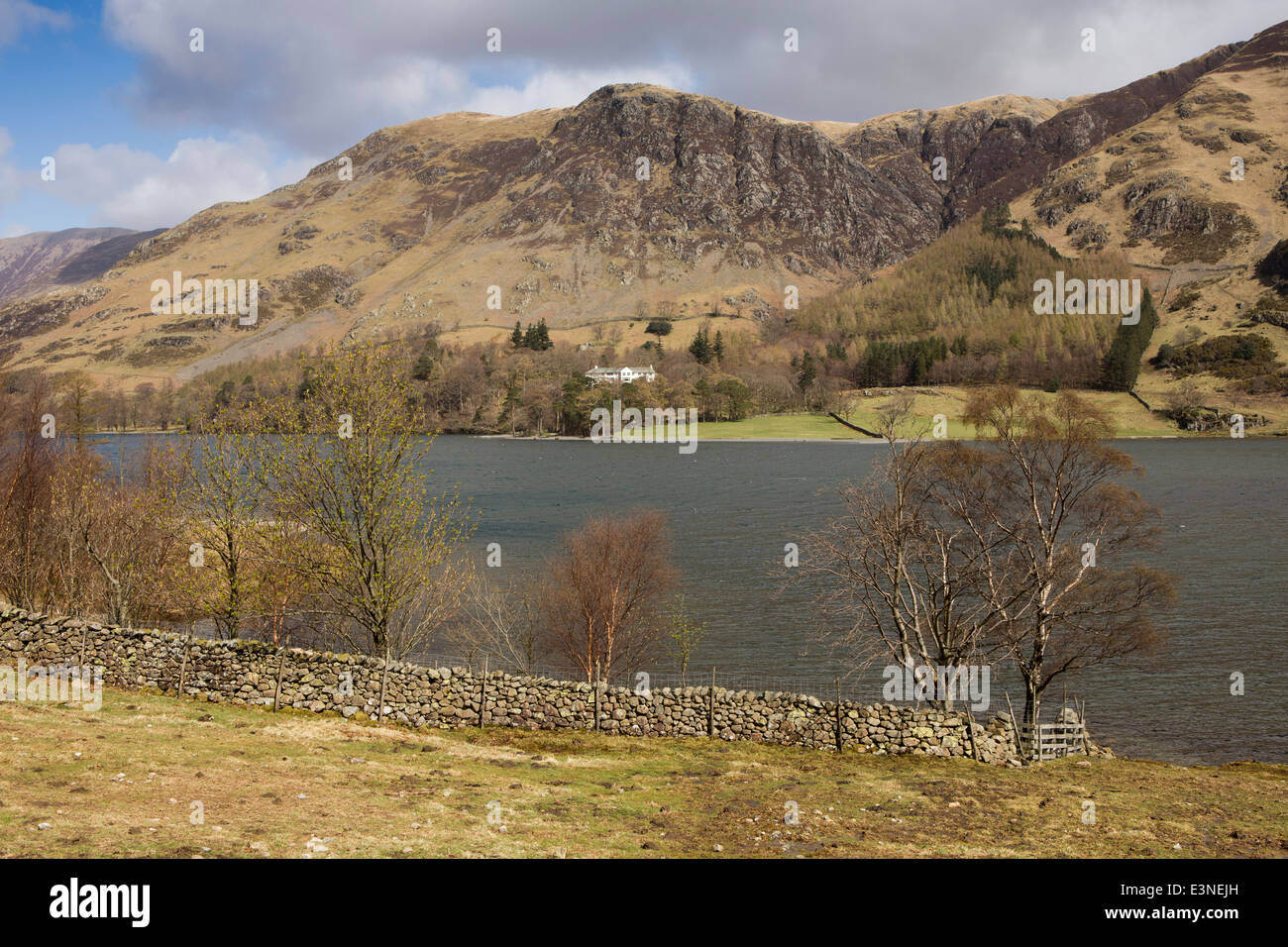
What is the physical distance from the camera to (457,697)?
99.1ft

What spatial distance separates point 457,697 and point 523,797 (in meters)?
10.6

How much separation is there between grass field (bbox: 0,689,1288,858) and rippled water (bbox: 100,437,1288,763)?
14712mm

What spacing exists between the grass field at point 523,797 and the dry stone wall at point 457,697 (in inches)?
48.2

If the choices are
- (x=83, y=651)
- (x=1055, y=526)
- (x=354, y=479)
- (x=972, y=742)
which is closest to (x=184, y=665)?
(x=83, y=651)

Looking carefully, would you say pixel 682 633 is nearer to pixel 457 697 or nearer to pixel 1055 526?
pixel 457 697

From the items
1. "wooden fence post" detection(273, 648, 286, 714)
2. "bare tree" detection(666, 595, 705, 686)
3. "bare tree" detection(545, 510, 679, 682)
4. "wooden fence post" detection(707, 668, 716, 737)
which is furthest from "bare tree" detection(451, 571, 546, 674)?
"wooden fence post" detection(273, 648, 286, 714)

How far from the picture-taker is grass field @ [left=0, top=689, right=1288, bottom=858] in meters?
15.4

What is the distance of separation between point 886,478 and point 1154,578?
1436 centimetres

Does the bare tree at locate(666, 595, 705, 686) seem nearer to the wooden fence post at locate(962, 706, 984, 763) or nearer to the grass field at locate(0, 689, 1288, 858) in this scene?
the wooden fence post at locate(962, 706, 984, 763)

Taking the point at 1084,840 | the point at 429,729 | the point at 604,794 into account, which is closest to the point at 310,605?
the point at 429,729

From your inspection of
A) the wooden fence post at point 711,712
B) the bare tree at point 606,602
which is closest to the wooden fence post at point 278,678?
the wooden fence post at point 711,712

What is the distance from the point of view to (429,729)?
29.2m

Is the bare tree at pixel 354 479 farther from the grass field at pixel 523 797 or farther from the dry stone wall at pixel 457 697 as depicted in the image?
the grass field at pixel 523 797
